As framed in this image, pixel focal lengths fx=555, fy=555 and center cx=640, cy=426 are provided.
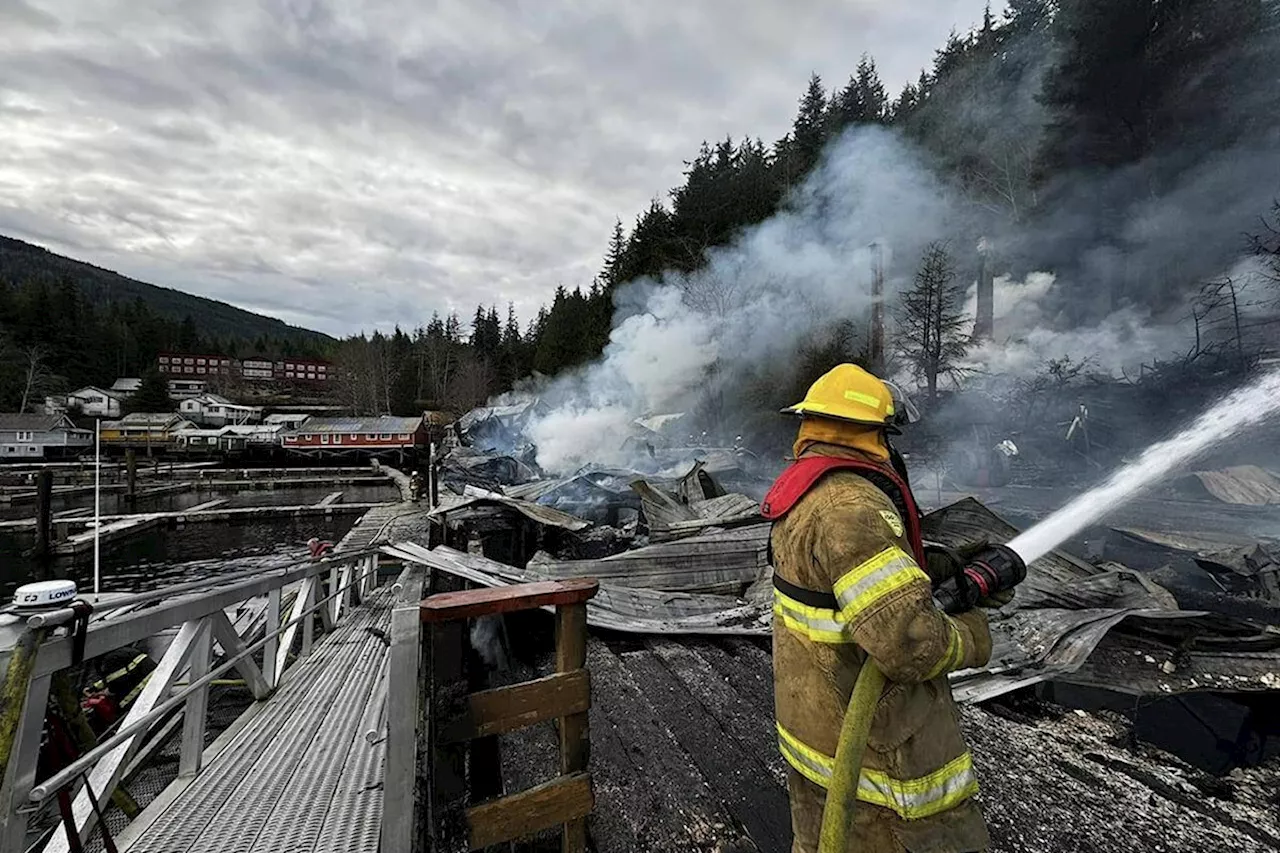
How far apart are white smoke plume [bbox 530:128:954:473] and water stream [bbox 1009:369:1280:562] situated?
1053cm

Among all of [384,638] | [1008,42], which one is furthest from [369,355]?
[384,638]

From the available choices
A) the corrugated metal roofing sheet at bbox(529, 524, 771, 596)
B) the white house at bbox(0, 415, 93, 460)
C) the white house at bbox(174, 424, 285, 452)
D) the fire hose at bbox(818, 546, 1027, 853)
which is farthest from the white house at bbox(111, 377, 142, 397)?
the fire hose at bbox(818, 546, 1027, 853)

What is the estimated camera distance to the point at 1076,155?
66.5ft

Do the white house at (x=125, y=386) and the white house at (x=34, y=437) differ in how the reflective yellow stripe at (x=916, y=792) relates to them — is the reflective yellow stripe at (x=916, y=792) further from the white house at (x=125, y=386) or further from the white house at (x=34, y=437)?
the white house at (x=125, y=386)

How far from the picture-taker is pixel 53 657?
5.37ft

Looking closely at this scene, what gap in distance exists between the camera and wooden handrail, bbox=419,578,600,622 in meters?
1.76

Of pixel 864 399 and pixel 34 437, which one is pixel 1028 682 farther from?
pixel 34 437

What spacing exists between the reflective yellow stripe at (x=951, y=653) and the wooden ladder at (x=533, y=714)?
1092 mm

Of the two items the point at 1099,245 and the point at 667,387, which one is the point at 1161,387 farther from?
the point at 667,387

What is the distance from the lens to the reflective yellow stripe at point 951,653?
4.92 ft

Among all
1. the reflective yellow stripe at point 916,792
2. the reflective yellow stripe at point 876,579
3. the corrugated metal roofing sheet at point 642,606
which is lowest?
the corrugated metal roofing sheet at point 642,606

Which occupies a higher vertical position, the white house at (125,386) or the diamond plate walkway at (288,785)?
the white house at (125,386)

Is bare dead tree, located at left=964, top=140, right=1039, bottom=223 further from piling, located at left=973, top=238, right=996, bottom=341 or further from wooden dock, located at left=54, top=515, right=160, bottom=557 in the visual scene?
wooden dock, located at left=54, top=515, right=160, bottom=557

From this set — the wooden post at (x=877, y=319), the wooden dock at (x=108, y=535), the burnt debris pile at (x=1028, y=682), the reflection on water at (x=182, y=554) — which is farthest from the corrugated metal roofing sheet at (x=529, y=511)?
the wooden dock at (x=108, y=535)
